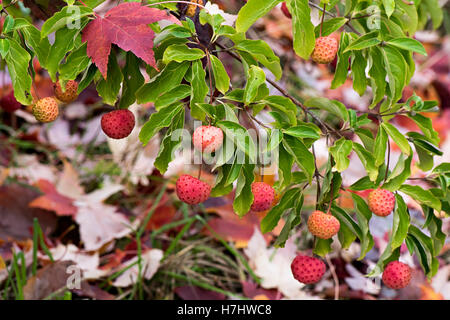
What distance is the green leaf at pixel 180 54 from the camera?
589 millimetres

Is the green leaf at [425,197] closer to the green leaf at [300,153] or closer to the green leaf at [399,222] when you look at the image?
the green leaf at [399,222]

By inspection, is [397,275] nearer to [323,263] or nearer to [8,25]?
Answer: [323,263]

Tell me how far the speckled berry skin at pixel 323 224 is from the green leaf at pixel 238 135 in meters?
0.16

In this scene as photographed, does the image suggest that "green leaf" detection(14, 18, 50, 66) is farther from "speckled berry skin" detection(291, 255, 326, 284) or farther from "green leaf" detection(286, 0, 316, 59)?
"speckled berry skin" detection(291, 255, 326, 284)

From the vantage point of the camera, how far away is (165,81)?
635mm

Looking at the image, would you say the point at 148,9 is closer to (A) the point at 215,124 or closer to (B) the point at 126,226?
(A) the point at 215,124

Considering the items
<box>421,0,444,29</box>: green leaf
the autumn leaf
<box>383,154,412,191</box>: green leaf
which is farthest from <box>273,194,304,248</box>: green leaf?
the autumn leaf

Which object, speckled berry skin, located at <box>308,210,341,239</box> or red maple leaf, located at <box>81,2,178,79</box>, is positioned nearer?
red maple leaf, located at <box>81,2,178,79</box>

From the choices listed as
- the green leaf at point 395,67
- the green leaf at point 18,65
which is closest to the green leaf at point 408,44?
the green leaf at point 395,67

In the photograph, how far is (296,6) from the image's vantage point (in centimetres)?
64

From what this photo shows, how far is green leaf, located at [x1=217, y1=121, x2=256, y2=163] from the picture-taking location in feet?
1.90

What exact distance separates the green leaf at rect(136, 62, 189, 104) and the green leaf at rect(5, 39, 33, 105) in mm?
137

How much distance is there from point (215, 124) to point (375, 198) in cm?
26
